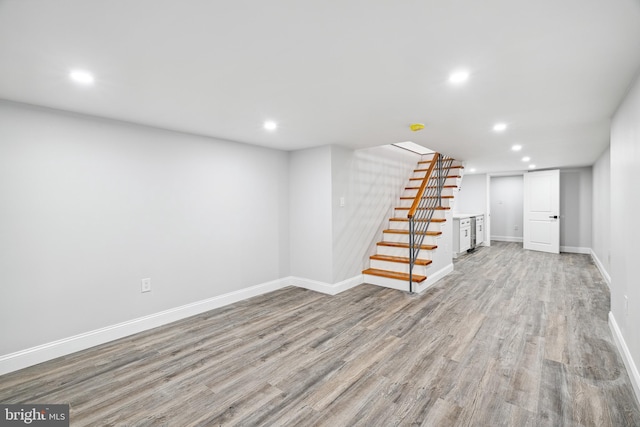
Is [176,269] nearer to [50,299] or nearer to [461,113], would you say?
[50,299]

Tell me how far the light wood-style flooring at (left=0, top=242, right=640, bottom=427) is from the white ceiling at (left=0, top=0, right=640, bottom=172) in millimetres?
2109

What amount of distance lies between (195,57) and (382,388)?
2424 mm

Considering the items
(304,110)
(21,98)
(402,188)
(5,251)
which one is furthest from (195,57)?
(402,188)

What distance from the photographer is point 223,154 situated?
368cm

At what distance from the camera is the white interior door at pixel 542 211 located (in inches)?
274

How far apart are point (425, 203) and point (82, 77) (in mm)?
5118

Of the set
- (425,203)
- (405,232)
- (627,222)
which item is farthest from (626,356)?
(425,203)

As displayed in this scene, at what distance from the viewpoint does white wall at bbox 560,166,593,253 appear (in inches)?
278

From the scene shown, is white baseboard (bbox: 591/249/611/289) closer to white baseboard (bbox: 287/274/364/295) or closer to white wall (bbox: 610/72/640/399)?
white wall (bbox: 610/72/640/399)

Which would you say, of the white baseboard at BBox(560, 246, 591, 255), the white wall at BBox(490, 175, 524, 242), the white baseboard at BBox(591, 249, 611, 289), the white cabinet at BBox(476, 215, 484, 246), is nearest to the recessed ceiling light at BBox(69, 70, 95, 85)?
the white baseboard at BBox(591, 249, 611, 289)

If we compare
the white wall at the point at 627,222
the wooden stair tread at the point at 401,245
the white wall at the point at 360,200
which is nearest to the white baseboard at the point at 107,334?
the white wall at the point at 360,200
